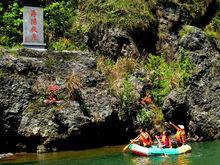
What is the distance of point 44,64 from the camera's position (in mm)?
21000

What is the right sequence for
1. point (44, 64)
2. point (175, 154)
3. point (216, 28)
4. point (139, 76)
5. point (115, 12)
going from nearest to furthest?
1. point (175, 154)
2. point (44, 64)
3. point (139, 76)
4. point (115, 12)
5. point (216, 28)

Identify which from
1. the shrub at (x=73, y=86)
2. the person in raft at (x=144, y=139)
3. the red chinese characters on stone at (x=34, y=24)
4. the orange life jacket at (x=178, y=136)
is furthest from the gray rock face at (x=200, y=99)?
the red chinese characters on stone at (x=34, y=24)

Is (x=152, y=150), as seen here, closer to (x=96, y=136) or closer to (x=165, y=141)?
(x=165, y=141)

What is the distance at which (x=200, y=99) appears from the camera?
23188 mm

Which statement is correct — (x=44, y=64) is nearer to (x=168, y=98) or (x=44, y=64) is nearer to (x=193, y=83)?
(x=168, y=98)

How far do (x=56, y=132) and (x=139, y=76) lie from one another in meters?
5.22

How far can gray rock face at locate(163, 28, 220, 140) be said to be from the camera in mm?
22297

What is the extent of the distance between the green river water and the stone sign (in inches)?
189

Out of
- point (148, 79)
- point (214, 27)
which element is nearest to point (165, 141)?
point (148, 79)

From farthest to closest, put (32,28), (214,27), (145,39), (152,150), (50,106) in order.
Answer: (214,27) → (145,39) → (32,28) → (50,106) → (152,150)

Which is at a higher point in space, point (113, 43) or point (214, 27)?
point (214, 27)

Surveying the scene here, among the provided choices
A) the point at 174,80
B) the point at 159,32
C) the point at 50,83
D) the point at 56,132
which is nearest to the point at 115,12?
the point at 159,32

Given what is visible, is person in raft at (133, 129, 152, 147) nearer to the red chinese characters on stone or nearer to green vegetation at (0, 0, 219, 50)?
the red chinese characters on stone

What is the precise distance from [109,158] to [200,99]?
6.81m
